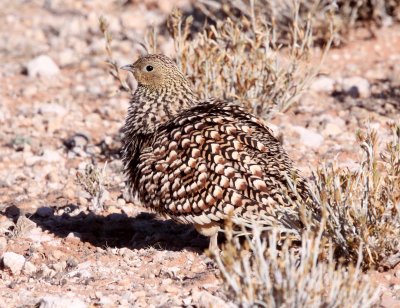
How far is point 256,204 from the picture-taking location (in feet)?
16.5

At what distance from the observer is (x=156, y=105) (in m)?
6.00

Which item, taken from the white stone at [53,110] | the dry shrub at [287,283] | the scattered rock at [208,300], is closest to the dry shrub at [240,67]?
the white stone at [53,110]

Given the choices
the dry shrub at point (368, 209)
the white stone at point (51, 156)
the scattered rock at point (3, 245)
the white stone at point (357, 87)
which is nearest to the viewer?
the dry shrub at point (368, 209)

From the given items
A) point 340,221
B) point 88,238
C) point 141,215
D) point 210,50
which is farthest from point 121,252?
point 210,50

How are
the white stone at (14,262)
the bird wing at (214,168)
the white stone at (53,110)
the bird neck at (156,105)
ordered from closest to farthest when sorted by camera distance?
the bird wing at (214,168) < the white stone at (14,262) < the bird neck at (156,105) < the white stone at (53,110)

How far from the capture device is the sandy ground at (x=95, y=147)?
513cm

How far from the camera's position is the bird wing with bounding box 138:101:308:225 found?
505 cm

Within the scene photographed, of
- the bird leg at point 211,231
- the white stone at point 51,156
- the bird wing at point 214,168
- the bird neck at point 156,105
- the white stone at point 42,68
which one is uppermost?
the white stone at point 42,68

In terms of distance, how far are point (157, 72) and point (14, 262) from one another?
5.58 ft

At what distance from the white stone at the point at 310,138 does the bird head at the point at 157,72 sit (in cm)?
172

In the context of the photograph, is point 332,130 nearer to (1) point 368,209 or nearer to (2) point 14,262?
(1) point 368,209

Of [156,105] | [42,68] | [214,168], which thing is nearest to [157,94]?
[156,105]

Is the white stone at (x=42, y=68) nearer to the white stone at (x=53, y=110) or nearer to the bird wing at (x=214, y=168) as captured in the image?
the white stone at (x=53, y=110)

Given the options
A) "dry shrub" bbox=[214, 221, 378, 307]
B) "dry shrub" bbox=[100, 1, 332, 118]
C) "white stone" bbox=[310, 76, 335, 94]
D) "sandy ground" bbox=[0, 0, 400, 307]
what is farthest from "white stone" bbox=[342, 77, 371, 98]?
"dry shrub" bbox=[214, 221, 378, 307]
